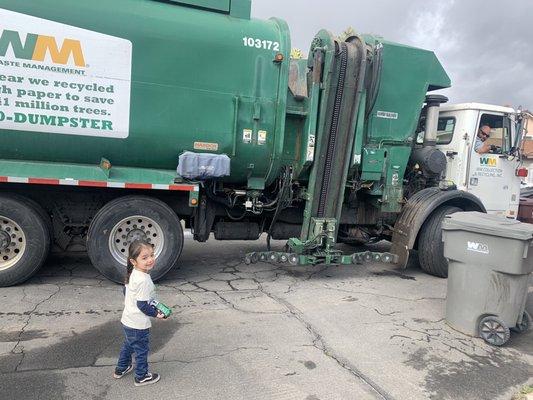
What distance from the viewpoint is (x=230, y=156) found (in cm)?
566

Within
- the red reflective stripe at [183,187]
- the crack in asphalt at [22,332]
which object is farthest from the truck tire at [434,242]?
the crack in asphalt at [22,332]

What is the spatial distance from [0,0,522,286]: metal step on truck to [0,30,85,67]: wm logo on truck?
1 centimetres

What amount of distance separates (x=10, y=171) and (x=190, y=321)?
2.57 meters

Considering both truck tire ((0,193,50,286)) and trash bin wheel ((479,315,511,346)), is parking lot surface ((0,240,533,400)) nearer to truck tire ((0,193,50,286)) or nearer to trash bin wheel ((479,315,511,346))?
trash bin wheel ((479,315,511,346))

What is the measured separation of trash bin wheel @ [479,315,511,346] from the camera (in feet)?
13.8

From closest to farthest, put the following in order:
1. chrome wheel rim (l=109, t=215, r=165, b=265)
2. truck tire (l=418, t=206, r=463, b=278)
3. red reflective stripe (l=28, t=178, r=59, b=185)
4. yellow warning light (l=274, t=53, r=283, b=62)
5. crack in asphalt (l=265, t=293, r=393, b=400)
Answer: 1. crack in asphalt (l=265, t=293, r=393, b=400)
2. red reflective stripe (l=28, t=178, r=59, b=185)
3. chrome wheel rim (l=109, t=215, r=165, b=265)
4. yellow warning light (l=274, t=53, r=283, b=62)
5. truck tire (l=418, t=206, r=463, b=278)

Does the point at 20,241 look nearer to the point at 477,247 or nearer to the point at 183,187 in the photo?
the point at 183,187

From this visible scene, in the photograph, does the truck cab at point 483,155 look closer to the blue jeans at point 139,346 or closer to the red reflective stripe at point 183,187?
the red reflective stripe at point 183,187

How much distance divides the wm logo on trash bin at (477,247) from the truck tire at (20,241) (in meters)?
4.59

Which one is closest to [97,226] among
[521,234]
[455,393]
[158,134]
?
[158,134]

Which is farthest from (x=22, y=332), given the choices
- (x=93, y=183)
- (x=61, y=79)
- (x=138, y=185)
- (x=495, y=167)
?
(x=495, y=167)

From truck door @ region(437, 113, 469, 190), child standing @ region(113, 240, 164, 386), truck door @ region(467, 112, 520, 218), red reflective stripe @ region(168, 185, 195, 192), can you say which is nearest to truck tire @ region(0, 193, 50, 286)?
red reflective stripe @ region(168, 185, 195, 192)

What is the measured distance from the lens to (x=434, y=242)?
6.43m

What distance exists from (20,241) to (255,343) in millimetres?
3039
